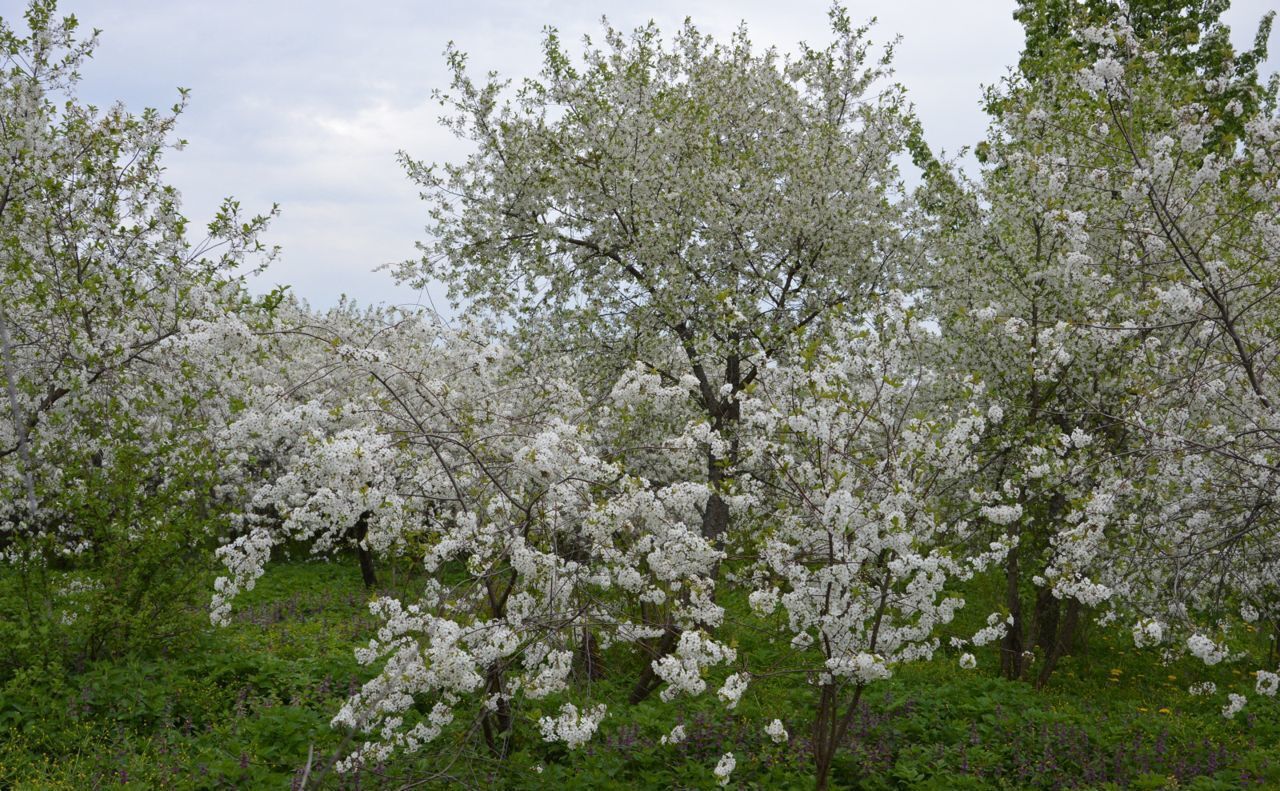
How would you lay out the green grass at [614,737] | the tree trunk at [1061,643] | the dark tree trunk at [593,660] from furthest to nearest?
the tree trunk at [1061,643]
the dark tree trunk at [593,660]
the green grass at [614,737]

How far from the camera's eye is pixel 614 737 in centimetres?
771

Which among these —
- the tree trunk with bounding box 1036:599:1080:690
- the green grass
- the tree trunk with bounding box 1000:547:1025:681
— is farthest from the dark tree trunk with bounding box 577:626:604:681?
the tree trunk with bounding box 1036:599:1080:690

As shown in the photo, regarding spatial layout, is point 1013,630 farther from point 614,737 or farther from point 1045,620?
point 614,737

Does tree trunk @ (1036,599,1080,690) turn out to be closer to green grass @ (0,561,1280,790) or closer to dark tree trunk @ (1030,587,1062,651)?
dark tree trunk @ (1030,587,1062,651)

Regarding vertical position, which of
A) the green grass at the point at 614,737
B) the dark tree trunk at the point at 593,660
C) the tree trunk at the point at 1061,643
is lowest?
the green grass at the point at 614,737

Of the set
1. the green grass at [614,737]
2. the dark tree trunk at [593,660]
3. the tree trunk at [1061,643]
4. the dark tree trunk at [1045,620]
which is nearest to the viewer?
the green grass at [614,737]

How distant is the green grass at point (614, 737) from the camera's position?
279 inches

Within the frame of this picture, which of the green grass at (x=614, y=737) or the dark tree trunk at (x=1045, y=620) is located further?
the dark tree trunk at (x=1045, y=620)

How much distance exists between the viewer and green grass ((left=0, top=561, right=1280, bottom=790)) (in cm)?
708

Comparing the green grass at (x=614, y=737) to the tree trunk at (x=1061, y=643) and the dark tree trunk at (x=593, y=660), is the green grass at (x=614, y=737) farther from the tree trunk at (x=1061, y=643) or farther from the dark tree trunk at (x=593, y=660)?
the tree trunk at (x=1061, y=643)

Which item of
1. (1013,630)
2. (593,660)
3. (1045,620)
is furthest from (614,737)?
(1045,620)

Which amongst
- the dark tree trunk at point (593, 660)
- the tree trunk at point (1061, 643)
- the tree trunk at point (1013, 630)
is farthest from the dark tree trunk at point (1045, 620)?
the dark tree trunk at point (593, 660)

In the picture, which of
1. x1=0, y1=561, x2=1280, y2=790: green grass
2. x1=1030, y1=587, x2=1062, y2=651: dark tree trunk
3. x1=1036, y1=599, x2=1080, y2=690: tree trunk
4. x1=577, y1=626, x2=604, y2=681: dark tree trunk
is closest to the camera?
x1=0, y1=561, x2=1280, y2=790: green grass

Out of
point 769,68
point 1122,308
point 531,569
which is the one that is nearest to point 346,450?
point 531,569
